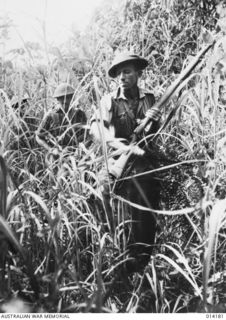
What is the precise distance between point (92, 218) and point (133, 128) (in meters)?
0.57

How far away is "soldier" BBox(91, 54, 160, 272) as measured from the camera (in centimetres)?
175

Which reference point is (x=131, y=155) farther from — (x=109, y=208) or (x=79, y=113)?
(x=79, y=113)

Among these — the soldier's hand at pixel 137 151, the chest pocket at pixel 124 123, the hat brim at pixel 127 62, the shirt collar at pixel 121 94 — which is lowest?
the soldier's hand at pixel 137 151

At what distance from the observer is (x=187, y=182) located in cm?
192

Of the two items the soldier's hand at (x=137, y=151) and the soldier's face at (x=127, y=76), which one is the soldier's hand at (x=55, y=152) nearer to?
the soldier's hand at (x=137, y=151)

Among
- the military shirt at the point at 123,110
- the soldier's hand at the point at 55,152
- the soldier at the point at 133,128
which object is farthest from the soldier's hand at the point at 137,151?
the soldier's hand at the point at 55,152

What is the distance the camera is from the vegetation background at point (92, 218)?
1.24 m

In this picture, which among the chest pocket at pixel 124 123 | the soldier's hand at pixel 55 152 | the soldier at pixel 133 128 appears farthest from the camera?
the chest pocket at pixel 124 123

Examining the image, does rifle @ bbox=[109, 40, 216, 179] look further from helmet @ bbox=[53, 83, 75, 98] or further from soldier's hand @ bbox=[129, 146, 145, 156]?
helmet @ bbox=[53, 83, 75, 98]

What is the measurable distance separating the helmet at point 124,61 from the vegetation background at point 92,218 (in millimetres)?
173

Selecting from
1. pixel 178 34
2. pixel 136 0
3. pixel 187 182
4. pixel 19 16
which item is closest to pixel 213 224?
pixel 187 182

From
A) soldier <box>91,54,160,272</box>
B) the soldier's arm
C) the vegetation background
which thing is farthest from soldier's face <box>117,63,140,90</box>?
the vegetation background

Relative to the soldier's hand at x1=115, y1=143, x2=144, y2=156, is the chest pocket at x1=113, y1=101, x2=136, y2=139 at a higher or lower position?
higher

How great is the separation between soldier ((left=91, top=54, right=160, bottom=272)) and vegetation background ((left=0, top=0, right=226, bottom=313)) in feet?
0.23
